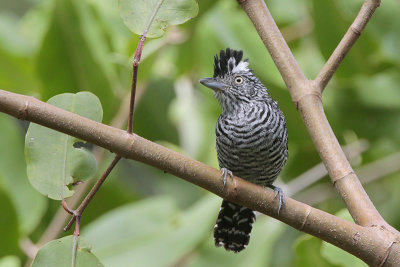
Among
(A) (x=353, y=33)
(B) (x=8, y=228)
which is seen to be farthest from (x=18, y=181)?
(A) (x=353, y=33)

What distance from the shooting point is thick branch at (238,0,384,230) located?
215cm

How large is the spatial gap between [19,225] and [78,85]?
76 cm

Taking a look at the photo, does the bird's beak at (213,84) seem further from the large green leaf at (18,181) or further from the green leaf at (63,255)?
the green leaf at (63,255)

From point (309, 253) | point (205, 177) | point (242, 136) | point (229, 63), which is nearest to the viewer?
point (205, 177)

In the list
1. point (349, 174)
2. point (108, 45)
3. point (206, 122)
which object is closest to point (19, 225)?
point (108, 45)

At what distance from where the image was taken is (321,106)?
235 centimetres

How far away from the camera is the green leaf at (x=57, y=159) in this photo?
218cm

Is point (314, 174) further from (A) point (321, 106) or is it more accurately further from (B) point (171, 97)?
(A) point (321, 106)

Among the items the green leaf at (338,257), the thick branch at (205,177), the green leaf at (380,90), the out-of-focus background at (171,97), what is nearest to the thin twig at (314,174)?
the out-of-focus background at (171,97)

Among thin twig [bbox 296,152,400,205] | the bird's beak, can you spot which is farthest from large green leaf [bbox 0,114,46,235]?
thin twig [bbox 296,152,400,205]

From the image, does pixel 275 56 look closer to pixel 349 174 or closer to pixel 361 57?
pixel 349 174

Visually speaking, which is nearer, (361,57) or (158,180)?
(361,57)

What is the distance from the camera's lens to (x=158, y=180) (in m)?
4.63

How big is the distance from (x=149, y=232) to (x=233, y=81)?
0.91 meters
